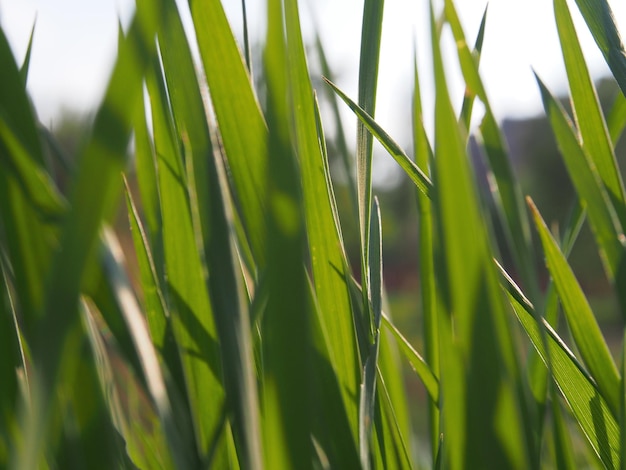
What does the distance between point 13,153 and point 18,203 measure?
1cm

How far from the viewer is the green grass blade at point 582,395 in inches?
7.6

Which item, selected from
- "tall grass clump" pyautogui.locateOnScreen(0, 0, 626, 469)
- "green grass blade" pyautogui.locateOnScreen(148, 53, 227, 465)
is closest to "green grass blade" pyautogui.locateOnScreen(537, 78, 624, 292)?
"tall grass clump" pyautogui.locateOnScreen(0, 0, 626, 469)

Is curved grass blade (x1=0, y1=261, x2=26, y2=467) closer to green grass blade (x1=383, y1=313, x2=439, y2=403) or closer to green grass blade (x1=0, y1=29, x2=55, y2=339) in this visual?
green grass blade (x1=0, y1=29, x2=55, y2=339)

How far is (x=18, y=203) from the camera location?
142 mm

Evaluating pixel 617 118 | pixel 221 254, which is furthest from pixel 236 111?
pixel 617 118

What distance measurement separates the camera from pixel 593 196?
A: 17 cm

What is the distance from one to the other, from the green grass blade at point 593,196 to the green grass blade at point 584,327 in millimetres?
12

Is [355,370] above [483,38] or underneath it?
underneath

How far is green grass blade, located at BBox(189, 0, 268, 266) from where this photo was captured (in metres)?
0.16

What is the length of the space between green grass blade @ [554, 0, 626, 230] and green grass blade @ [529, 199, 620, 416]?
1.2 inches

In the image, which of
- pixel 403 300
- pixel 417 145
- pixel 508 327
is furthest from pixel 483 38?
pixel 403 300

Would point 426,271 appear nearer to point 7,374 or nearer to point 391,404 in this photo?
point 391,404

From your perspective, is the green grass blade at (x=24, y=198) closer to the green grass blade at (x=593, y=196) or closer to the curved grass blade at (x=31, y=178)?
the curved grass blade at (x=31, y=178)

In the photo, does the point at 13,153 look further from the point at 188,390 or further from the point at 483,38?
the point at 483,38
